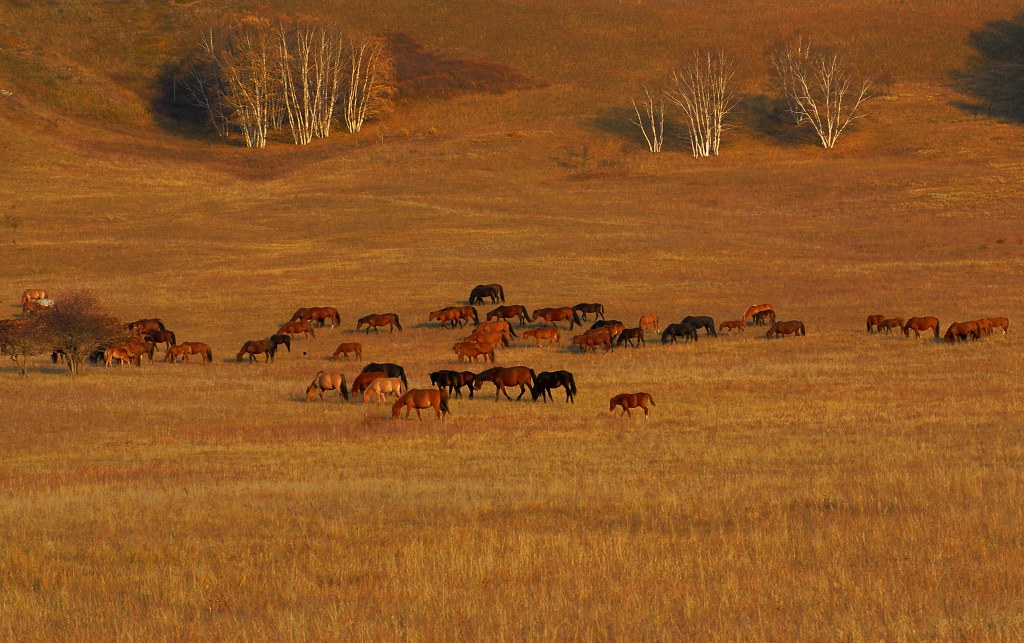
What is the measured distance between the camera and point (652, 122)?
99938mm

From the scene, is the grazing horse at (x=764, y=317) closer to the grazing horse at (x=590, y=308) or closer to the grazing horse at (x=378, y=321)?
the grazing horse at (x=590, y=308)

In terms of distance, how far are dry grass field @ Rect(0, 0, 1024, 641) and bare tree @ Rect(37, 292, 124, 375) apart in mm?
948

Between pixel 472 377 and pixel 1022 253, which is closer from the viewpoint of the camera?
pixel 472 377

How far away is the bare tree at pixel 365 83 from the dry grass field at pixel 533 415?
18.4m

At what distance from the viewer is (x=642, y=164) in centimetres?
9438

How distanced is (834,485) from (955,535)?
307 cm

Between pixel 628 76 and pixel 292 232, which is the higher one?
pixel 628 76

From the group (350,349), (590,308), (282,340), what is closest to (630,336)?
(590,308)

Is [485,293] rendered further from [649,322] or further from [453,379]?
[453,379]

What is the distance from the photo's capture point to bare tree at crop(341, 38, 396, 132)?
378ft

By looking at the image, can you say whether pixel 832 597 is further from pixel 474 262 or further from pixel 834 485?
pixel 474 262

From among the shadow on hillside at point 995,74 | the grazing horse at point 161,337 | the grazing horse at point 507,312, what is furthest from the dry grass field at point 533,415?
the shadow on hillside at point 995,74

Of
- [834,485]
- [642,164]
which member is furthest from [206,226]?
[834,485]

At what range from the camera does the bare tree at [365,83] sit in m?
115
